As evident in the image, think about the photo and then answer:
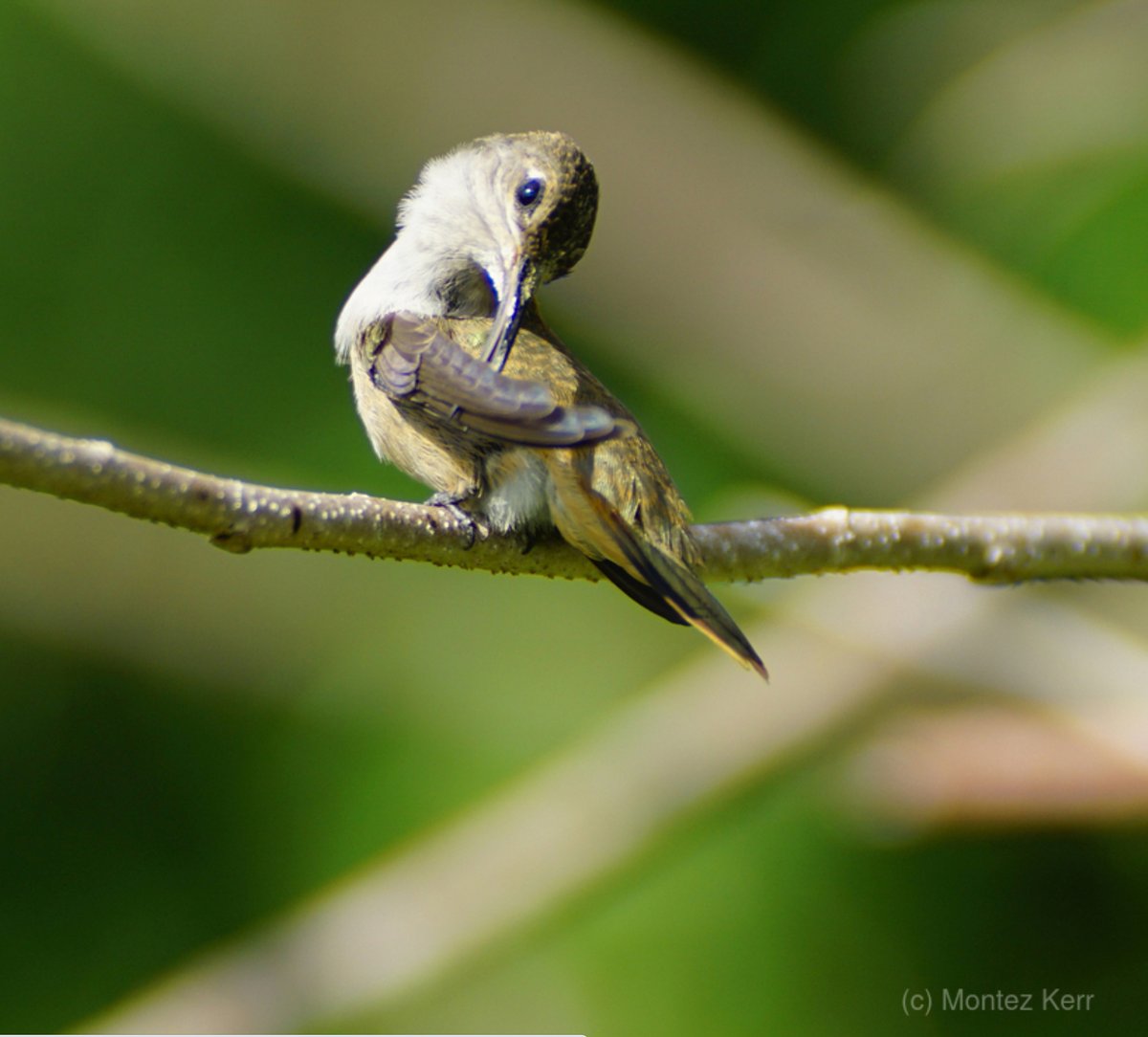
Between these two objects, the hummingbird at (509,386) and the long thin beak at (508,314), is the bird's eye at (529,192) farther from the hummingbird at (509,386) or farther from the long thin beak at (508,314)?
the long thin beak at (508,314)

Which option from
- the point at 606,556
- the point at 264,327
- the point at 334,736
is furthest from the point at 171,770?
the point at 606,556

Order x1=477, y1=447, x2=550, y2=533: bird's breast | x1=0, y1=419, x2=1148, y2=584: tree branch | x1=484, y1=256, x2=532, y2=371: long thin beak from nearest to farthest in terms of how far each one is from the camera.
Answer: x1=0, y1=419, x2=1148, y2=584: tree branch, x1=477, y1=447, x2=550, y2=533: bird's breast, x1=484, y1=256, x2=532, y2=371: long thin beak

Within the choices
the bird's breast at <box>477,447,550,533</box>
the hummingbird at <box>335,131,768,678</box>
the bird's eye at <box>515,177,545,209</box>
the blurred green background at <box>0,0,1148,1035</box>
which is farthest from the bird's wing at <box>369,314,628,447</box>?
the blurred green background at <box>0,0,1148,1035</box>

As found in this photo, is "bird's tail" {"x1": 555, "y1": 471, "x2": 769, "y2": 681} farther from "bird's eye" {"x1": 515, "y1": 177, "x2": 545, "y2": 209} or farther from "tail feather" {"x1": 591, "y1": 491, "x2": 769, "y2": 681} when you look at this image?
"bird's eye" {"x1": 515, "y1": 177, "x2": 545, "y2": 209}

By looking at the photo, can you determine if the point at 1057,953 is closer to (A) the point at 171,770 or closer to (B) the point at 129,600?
(A) the point at 171,770

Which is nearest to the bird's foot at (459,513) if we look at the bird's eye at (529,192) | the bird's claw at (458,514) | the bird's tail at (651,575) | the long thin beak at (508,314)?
the bird's claw at (458,514)
